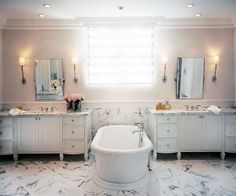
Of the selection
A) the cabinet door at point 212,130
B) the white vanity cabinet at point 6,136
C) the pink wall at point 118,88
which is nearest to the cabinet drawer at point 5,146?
the white vanity cabinet at point 6,136

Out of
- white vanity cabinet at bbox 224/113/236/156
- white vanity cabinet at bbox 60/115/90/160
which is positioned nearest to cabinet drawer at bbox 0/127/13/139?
white vanity cabinet at bbox 60/115/90/160

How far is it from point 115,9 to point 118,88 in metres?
1.52

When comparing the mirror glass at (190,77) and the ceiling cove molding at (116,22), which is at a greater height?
the ceiling cove molding at (116,22)

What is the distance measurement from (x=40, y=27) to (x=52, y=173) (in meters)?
2.75

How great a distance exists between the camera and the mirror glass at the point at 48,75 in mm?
4723

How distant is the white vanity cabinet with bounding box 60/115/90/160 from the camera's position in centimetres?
422

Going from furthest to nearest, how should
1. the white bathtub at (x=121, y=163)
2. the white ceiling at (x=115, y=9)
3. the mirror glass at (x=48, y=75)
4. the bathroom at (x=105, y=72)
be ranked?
1. the mirror glass at (x=48, y=75)
2. the bathroom at (x=105, y=72)
3. the white ceiling at (x=115, y=9)
4. the white bathtub at (x=121, y=163)

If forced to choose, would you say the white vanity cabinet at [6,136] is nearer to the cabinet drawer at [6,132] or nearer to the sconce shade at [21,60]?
the cabinet drawer at [6,132]

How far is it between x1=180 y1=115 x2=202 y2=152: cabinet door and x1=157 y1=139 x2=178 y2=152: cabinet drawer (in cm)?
15

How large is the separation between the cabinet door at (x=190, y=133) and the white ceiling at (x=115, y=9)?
71.4 inches

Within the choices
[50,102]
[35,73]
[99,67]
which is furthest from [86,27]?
[50,102]

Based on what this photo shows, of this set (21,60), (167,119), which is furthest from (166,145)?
(21,60)

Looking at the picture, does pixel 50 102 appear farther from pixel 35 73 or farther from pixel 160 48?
pixel 160 48

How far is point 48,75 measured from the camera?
186 inches
